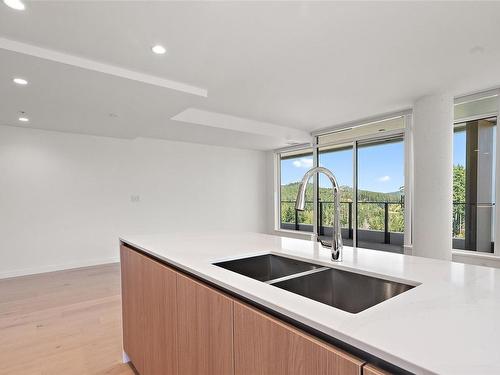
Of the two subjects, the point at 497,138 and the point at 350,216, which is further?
the point at 350,216

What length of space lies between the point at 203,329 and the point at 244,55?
234 centimetres

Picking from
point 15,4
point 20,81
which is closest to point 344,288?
point 15,4

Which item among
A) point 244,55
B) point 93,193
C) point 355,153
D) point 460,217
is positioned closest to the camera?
point 244,55

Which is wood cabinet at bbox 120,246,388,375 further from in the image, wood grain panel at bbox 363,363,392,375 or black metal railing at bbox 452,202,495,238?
black metal railing at bbox 452,202,495,238

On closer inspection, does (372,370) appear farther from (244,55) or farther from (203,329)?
(244,55)

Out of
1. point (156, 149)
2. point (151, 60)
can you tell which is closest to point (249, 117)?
point (156, 149)

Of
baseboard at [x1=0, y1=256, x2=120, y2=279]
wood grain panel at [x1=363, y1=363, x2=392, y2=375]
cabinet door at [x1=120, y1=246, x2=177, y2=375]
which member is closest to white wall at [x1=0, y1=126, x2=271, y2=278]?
baseboard at [x1=0, y1=256, x2=120, y2=279]

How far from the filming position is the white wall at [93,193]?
14.8 feet

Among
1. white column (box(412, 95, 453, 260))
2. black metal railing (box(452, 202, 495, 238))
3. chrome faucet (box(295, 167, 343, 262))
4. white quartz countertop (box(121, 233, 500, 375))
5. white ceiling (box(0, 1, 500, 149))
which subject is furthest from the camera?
black metal railing (box(452, 202, 495, 238))

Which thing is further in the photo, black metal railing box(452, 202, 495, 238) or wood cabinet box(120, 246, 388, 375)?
black metal railing box(452, 202, 495, 238)

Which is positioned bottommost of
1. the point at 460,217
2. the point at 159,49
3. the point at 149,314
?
the point at 149,314

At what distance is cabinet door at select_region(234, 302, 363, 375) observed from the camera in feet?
2.13

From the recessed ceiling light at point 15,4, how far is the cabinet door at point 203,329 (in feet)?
6.75

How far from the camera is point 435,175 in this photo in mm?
3568
